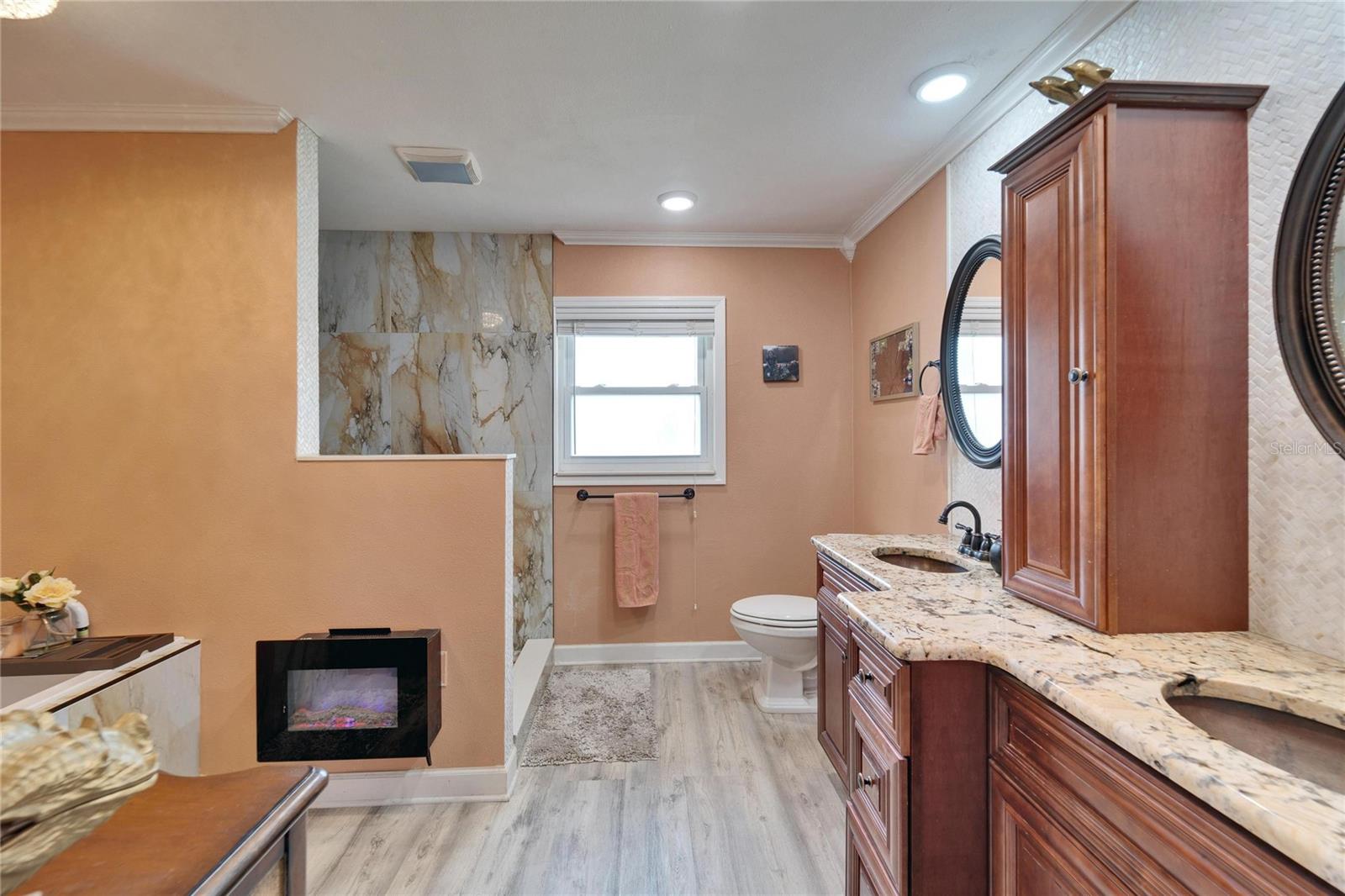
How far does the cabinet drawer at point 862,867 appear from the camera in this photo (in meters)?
1.13

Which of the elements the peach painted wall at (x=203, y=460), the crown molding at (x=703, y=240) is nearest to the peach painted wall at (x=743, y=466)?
the crown molding at (x=703, y=240)

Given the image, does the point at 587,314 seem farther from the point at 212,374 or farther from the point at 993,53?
the point at 993,53

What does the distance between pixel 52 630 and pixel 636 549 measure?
7.40 feet

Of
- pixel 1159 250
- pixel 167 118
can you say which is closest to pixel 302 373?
pixel 167 118

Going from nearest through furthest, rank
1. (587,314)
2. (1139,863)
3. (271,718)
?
(1139,863) → (271,718) → (587,314)

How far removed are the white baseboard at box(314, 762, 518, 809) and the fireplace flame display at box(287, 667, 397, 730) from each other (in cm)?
23

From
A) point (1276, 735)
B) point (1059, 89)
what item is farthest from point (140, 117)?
point (1276, 735)

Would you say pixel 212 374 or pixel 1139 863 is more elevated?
pixel 212 374

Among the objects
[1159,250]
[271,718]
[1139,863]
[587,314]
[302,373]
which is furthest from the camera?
[587,314]

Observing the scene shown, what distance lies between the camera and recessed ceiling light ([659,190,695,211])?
2.60 meters

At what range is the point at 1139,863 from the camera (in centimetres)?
72

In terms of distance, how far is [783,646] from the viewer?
2.43 metres

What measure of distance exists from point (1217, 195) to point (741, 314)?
7.37 feet

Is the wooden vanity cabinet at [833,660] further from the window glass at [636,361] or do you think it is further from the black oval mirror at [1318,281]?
the window glass at [636,361]
